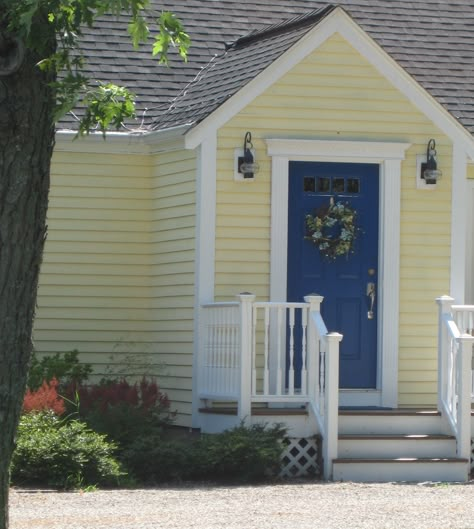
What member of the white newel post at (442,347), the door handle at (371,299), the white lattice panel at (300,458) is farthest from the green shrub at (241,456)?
the door handle at (371,299)

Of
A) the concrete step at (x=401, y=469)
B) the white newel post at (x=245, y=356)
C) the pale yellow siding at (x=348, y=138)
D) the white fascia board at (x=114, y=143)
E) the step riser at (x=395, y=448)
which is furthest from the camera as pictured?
the white fascia board at (x=114, y=143)

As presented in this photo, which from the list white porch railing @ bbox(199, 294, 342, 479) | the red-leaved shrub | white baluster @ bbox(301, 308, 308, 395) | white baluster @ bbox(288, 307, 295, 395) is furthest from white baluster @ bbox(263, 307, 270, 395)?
the red-leaved shrub

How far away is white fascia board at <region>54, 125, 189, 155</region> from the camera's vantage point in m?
13.7

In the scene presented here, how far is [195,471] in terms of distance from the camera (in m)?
11.3

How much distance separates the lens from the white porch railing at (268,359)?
11680 mm

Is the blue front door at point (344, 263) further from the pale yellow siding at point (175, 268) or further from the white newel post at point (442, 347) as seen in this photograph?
the pale yellow siding at point (175, 268)

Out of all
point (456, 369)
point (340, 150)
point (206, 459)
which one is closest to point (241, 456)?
point (206, 459)

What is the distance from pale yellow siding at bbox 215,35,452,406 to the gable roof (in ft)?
1.36

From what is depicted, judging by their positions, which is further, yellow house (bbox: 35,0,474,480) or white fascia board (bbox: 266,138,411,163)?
white fascia board (bbox: 266,138,411,163)

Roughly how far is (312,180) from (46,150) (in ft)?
20.8

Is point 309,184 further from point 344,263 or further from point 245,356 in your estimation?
point 245,356

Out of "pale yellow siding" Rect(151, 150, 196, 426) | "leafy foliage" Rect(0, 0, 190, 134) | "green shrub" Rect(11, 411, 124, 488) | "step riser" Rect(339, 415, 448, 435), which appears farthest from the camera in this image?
"pale yellow siding" Rect(151, 150, 196, 426)

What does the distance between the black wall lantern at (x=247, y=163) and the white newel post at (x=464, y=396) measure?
8.88 ft

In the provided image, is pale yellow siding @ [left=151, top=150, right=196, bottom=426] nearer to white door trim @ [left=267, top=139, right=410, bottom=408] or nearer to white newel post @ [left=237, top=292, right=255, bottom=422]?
white door trim @ [left=267, top=139, right=410, bottom=408]
